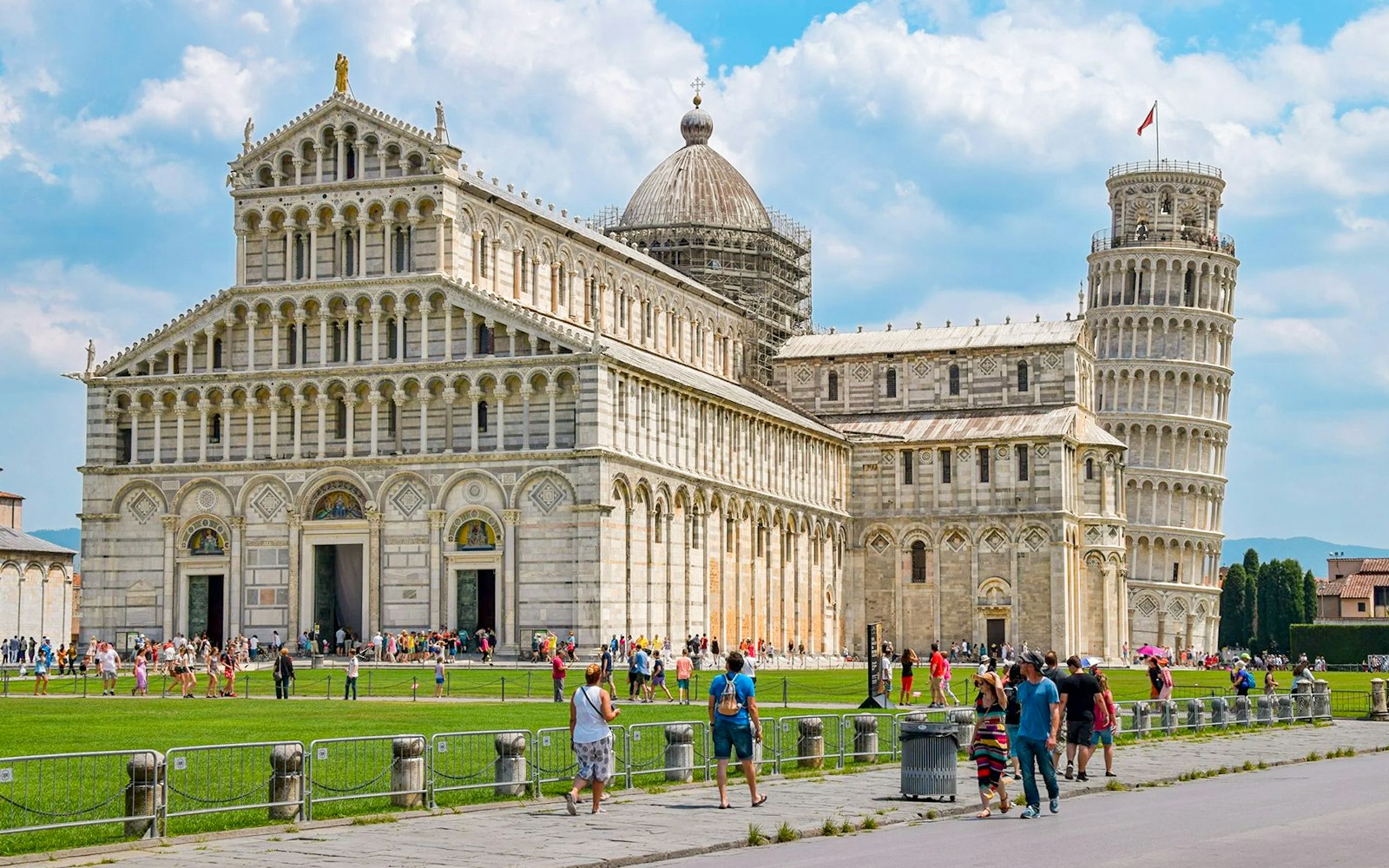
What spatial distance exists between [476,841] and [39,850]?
4.60m

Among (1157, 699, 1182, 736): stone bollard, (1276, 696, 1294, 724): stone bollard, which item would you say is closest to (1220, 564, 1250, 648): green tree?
(1276, 696, 1294, 724): stone bollard

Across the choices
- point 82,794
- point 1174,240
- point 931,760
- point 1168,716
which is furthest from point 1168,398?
point 82,794

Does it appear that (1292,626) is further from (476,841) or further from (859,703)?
(476,841)

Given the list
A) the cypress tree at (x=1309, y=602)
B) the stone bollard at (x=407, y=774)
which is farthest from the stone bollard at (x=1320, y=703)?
the cypress tree at (x=1309, y=602)

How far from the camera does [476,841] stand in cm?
2150

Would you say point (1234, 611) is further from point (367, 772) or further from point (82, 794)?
point (82, 794)

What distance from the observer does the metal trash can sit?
1036 inches

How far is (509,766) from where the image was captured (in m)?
25.8

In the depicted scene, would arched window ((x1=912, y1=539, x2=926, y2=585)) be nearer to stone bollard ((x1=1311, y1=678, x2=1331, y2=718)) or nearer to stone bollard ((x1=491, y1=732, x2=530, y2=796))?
stone bollard ((x1=1311, y1=678, x2=1331, y2=718))

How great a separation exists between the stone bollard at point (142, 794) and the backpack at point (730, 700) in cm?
741

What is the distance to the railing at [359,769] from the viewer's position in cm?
2128

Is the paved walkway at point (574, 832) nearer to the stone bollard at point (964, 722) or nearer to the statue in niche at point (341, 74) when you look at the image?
the stone bollard at point (964, 722)

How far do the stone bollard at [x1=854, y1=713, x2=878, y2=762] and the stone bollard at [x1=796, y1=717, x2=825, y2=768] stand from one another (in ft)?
4.39

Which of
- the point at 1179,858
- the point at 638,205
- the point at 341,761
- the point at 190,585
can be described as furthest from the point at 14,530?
the point at 1179,858
